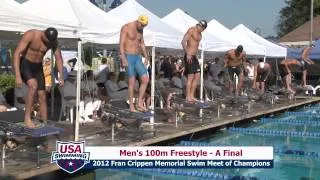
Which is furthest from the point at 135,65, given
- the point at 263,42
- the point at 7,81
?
the point at 263,42

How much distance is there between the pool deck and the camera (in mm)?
6230

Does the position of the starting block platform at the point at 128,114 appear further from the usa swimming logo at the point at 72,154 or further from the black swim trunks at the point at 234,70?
the black swim trunks at the point at 234,70

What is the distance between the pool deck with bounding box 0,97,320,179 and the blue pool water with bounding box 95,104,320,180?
29 centimetres

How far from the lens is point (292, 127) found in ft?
45.2

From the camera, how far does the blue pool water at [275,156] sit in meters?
7.44

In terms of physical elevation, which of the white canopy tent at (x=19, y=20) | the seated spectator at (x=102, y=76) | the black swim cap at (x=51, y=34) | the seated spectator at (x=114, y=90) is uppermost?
the white canopy tent at (x=19, y=20)

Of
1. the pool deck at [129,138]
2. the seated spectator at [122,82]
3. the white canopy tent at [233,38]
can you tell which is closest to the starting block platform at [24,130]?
the pool deck at [129,138]

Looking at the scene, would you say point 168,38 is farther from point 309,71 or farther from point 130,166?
point 309,71

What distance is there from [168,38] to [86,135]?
9.79ft

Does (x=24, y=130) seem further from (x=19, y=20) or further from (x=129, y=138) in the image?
(x=129, y=138)

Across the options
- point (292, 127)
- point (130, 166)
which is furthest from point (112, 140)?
point (292, 127)

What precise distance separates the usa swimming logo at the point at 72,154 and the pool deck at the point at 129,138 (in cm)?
91

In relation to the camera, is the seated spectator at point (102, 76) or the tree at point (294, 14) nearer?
the seated spectator at point (102, 76)

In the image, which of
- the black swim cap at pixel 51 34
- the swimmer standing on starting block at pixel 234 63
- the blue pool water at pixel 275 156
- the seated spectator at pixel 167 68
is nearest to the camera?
the black swim cap at pixel 51 34
